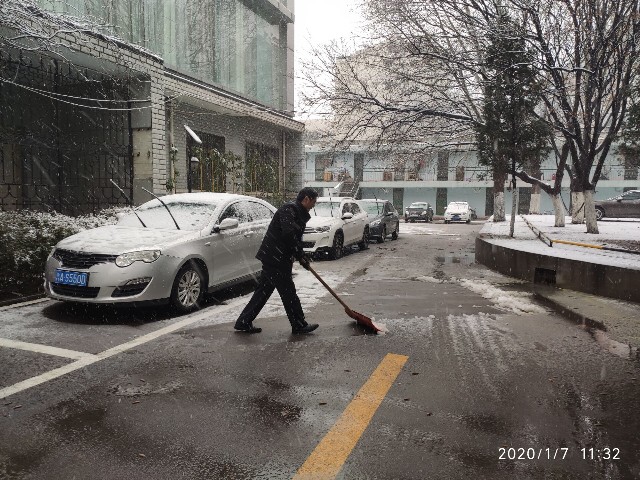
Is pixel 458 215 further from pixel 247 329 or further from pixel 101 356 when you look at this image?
pixel 101 356

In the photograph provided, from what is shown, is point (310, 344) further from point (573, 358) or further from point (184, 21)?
point (184, 21)

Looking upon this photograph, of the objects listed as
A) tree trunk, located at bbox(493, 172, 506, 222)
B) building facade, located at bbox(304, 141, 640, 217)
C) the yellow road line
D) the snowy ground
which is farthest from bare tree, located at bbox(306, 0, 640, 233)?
building facade, located at bbox(304, 141, 640, 217)

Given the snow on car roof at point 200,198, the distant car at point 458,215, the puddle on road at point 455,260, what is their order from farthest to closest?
the distant car at point 458,215, the puddle on road at point 455,260, the snow on car roof at point 200,198

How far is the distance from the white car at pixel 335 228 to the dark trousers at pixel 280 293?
5770mm

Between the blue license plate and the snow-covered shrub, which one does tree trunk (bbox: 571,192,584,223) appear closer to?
the snow-covered shrub

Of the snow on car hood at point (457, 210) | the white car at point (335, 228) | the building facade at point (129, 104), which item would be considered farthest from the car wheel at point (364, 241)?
the snow on car hood at point (457, 210)

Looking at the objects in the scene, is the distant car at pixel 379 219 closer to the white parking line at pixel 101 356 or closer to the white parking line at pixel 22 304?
the white parking line at pixel 101 356

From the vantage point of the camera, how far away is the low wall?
274 inches

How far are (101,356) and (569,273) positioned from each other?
282 inches

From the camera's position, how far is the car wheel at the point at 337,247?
1173 centimetres

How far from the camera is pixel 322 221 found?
11.8 m

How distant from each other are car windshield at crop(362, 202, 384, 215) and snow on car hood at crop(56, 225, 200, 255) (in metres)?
10.8

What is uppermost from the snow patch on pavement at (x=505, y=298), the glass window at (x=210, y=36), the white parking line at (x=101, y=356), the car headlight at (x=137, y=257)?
the glass window at (x=210, y=36)

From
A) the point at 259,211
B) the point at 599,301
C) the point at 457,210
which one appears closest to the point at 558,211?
the point at 599,301
